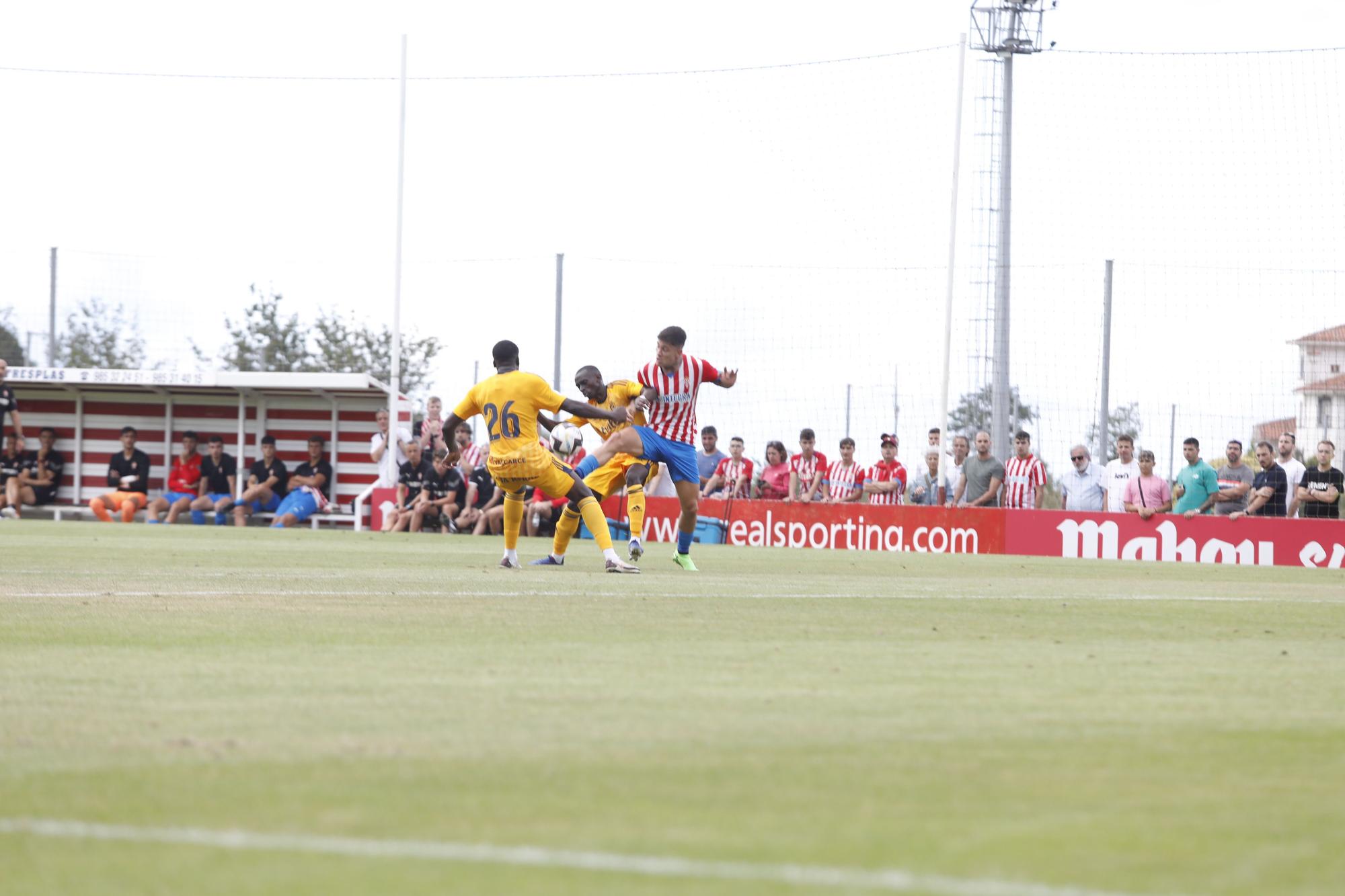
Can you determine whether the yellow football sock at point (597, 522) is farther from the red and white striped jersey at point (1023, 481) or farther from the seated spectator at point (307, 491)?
the seated spectator at point (307, 491)

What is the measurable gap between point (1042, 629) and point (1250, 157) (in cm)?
1653

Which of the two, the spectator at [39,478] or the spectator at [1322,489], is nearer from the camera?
→ the spectator at [1322,489]

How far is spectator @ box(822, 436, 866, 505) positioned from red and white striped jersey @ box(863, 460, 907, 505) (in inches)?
8.4

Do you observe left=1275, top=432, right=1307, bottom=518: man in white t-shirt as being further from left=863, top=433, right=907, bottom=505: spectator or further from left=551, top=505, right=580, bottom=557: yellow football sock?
left=551, top=505, right=580, bottom=557: yellow football sock

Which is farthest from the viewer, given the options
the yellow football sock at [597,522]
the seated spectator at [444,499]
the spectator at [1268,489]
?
the seated spectator at [444,499]

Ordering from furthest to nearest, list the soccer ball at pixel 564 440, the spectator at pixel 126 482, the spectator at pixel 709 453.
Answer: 1. the spectator at pixel 126 482
2. the spectator at pixel 709 453
3. the soccer ball at pixel 564 440

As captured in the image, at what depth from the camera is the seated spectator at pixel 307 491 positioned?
25375mm

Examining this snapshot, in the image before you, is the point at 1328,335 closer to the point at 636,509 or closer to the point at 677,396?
the point at 636,509

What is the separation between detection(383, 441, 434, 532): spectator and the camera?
24.5 meters

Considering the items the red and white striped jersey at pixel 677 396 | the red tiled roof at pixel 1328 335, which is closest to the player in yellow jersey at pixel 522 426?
the red and white striped jersey at pixel 677 396

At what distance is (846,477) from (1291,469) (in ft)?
18.6

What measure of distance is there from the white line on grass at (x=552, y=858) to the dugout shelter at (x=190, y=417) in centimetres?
2273

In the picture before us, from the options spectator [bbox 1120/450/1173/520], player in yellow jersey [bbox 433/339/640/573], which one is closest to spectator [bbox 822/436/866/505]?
spectator [bbox 1120/450/1173/520]

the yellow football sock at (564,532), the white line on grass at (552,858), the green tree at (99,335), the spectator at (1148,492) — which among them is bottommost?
the white line on grass at (552,858)
